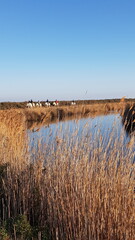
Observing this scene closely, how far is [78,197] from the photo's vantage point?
3281 mm

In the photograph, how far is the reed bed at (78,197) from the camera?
3.06 meters

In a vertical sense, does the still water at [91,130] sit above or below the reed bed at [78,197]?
above

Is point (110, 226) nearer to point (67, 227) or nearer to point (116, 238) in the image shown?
point (116, 238)

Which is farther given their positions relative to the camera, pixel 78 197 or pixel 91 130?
pixel 91 130

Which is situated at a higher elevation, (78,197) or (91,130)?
(91,130)

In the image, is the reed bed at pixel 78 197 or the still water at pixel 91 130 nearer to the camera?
the reed bed at pixel 78 197

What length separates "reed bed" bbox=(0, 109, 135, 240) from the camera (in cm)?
306

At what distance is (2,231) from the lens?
340cm

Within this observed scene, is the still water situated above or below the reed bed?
above

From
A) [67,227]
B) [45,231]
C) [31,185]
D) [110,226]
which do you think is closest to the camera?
[110,226]

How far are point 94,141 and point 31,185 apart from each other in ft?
4.48

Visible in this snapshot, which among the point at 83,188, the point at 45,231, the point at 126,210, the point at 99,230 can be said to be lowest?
the point at 45,231

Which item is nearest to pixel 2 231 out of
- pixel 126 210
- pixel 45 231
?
pixel 45 231

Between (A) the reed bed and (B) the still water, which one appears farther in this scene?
(B) the still water
